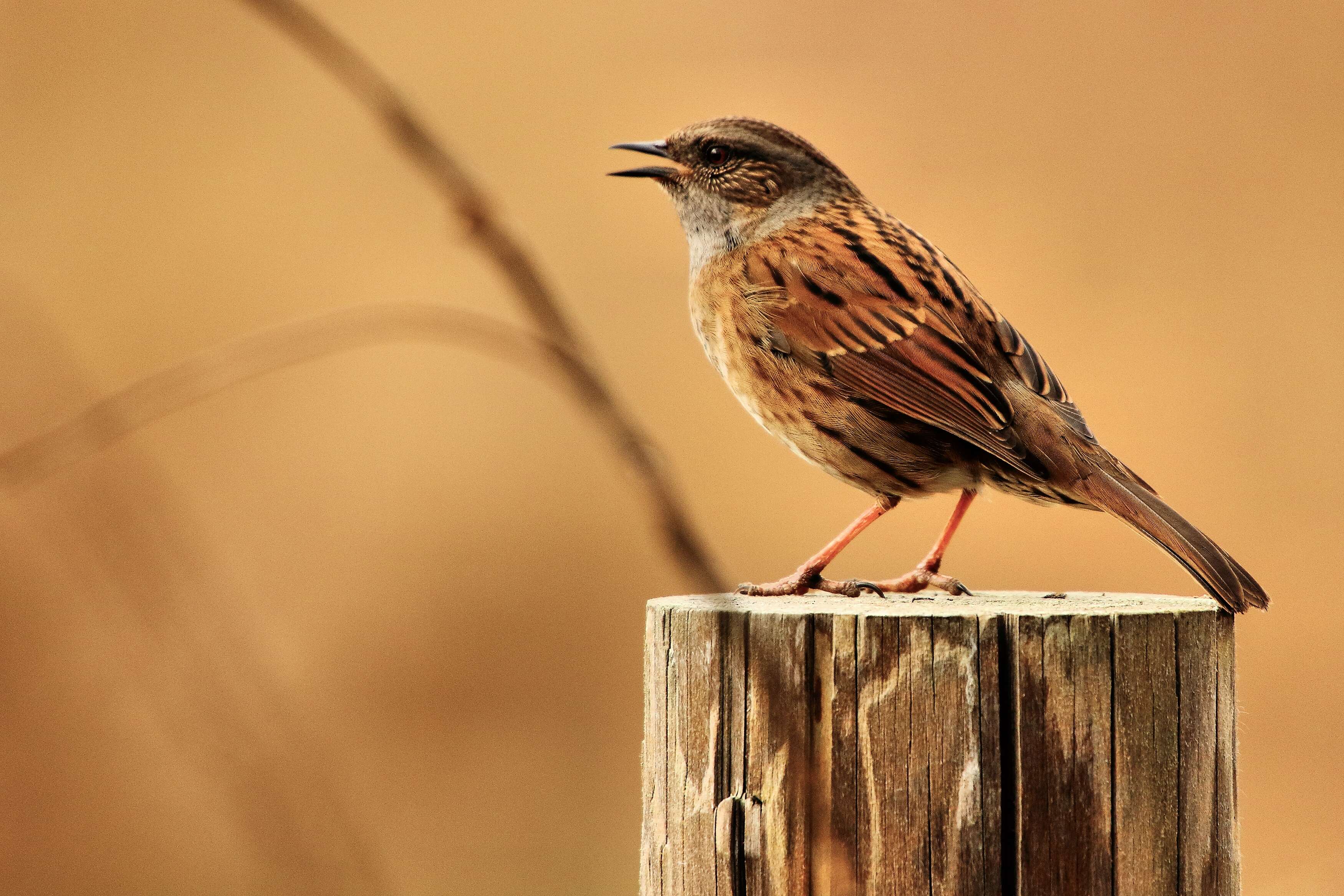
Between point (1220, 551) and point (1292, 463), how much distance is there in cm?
694

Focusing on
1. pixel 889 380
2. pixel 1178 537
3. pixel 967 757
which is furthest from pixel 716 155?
pixel 967 757

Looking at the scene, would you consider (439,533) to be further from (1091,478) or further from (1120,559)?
(1091,478)

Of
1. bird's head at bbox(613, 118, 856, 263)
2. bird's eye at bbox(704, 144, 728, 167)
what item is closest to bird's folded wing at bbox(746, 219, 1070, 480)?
bird's head at bbox(613, 118, 856, 263)

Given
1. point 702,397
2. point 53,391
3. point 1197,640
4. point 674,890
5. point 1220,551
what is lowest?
point 674,890

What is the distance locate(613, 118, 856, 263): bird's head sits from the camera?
15.3ft

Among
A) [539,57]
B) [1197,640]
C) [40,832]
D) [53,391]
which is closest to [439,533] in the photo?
[40,832]

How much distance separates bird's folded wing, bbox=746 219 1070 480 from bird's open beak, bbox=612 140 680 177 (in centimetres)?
72

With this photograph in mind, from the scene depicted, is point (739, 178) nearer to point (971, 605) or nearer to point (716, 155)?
point (716, 155)

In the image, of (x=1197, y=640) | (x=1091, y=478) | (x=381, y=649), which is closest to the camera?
(x=1197, y=640)

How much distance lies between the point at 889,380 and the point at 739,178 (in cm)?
123

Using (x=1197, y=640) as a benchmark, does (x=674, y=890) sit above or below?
below

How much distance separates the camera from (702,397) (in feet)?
31.7

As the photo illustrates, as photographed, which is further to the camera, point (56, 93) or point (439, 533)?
point (56, 93)

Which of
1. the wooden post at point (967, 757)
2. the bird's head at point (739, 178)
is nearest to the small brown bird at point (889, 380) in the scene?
the bird's head at point (739, 178)
